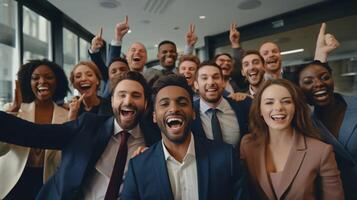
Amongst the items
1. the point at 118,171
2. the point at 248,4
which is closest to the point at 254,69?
the point at 118,171

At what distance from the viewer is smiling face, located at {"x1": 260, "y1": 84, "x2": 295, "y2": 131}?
1.63m

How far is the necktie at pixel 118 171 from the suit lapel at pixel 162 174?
0.26 metres

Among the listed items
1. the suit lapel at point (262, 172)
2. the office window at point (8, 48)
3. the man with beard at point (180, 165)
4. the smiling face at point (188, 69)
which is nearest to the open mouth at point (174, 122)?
the man with beard at point (180, 165)

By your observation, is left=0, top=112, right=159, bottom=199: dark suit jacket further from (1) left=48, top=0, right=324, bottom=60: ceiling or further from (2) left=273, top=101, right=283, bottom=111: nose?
(1) left=48, top=0, right=324, bottom=60: ceiling

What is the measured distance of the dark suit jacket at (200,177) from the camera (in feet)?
4.72

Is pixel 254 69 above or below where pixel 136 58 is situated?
below

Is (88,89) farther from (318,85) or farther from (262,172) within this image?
(318,85)

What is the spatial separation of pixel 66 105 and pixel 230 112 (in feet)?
4.78

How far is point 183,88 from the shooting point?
1674 mm

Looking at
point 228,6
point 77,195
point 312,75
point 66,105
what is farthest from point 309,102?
point 228,6

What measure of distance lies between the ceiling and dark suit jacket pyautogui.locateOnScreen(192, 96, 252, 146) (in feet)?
11.5

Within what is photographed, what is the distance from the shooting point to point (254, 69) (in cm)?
276

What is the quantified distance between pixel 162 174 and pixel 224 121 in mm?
784

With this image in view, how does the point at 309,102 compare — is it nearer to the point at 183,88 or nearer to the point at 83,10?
the point at 183,88
